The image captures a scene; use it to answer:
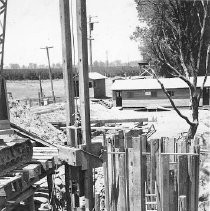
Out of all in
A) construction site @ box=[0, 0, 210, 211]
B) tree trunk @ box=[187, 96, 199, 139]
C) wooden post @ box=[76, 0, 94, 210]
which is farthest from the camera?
tree trunk @ box=[187, 96, 199, 139]

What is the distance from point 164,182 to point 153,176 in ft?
3.38

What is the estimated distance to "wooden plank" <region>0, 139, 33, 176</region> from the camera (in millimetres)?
7618

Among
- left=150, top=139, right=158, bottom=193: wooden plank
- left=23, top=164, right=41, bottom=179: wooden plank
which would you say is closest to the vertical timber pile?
left=23, top=164, right=41, bottom=179: wooden plank

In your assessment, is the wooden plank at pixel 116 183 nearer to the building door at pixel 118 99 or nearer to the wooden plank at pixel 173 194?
the wooden plank at pixel 173 194

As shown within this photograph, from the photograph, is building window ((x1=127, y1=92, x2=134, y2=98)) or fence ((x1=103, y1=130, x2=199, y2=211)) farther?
building window ((x1=127, y1=92, x2=134, y2=98))

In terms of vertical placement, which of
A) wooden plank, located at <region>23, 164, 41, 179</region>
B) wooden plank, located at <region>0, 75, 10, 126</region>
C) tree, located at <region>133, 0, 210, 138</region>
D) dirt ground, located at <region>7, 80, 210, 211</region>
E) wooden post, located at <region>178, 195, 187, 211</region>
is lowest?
dirt ground, located at <region>7, 80, 210, 211</region>

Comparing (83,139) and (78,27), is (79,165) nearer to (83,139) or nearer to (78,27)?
(83,139)

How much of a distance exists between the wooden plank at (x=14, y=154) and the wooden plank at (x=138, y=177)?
3.16 meters

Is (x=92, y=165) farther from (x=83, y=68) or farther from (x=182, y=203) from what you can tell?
(x=182, y=203)

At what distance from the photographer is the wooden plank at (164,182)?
5.89 meters

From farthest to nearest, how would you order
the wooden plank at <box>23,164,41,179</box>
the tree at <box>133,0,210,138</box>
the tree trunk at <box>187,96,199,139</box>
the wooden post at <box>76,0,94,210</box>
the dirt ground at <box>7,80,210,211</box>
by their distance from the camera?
the tree at <box>133,0,210,138</box>, the tree trunk at <box>187,96,199,139</box>, the dirt ground at <box>7,80,210,211</box>, the wooden plank at <box>23,164,41,179</box>, the wooden post at <box>76,0,94,210</box>

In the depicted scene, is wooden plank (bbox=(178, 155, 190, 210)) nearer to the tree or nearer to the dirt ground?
the dirt ground

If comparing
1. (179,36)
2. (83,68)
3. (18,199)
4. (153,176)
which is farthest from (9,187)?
(179,36)

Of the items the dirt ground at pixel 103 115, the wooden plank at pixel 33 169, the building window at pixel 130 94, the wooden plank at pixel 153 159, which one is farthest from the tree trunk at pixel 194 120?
the building window at pixel 130 94
